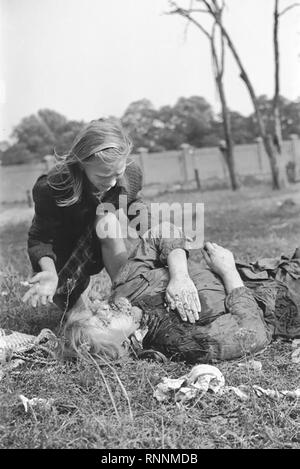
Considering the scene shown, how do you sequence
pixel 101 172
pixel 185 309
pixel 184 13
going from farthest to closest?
1. pixel 184 13
2. pixel 101 172
3. pixel 185 309

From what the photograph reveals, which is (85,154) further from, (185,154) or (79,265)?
(185,154)

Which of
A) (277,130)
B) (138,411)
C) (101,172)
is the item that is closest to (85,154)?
(101,172)

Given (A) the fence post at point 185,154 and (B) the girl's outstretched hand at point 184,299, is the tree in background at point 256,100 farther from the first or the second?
(A) the fence post at point 185,154

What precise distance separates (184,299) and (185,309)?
0.11 feet

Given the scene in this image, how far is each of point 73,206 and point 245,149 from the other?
1019 cm

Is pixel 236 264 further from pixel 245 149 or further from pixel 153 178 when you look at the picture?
pixel 245 149

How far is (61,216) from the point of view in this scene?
2.55m

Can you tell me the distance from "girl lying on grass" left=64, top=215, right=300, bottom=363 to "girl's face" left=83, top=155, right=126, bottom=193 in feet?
0.83

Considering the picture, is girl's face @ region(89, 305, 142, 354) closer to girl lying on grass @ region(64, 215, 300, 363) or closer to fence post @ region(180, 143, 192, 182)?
girl lying on grass @ region(64, 215, 300, 363)

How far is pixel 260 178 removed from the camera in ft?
29.7

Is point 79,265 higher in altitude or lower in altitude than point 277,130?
lower

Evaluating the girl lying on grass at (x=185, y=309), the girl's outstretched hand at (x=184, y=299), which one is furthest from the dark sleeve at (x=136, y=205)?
the girl's outstretched hand at (x=184, y=299)

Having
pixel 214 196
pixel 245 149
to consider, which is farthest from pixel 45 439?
pixel 245 149

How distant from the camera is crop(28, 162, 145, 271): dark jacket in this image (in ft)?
8.11
